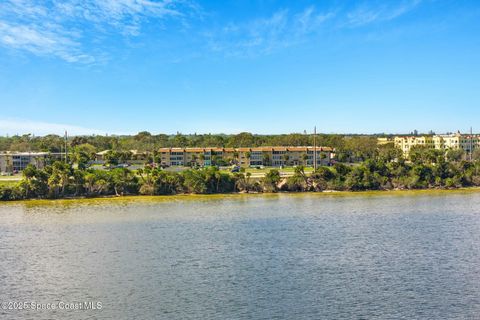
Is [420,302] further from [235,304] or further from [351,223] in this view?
[351,223]

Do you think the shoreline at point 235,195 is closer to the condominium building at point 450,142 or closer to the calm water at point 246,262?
the calm water at point 246,262

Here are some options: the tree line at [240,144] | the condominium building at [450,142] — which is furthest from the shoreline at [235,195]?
→ the condominium building at [450,142]

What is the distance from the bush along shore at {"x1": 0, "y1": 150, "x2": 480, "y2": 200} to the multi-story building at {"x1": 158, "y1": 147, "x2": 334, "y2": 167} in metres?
39.3

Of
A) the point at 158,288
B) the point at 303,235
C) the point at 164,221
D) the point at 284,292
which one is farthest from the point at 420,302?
the point at 164,221

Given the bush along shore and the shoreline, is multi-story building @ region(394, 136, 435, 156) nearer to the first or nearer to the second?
the bush along shore

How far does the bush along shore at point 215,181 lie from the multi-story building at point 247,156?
39307 mm

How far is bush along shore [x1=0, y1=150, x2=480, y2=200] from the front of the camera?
75.5 m

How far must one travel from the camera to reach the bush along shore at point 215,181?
7550cm

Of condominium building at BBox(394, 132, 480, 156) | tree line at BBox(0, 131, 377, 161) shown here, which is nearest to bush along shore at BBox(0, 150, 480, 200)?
tree line at BBox(0, 131, 377, 161)

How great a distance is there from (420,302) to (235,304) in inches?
373

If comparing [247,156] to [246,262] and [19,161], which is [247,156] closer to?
[19,161]

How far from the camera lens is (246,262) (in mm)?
36688

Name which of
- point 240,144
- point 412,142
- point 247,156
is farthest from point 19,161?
point 412,142

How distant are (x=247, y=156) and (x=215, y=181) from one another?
1886 inches
